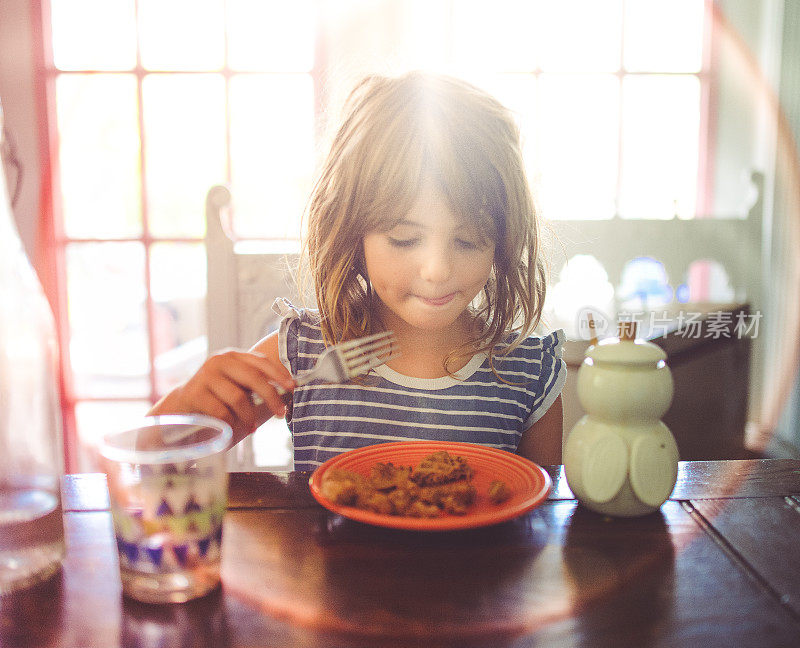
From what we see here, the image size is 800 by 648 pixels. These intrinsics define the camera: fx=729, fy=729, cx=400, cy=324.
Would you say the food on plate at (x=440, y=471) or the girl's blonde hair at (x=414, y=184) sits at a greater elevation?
the girl's blonde hair at (x=414, y=184)

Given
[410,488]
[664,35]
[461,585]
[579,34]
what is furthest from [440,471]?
[664,35]

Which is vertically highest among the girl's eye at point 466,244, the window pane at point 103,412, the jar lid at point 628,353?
the girl's eye at point 466,244

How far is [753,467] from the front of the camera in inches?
31.0

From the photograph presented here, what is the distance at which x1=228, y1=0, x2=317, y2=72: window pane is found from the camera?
8.06ft

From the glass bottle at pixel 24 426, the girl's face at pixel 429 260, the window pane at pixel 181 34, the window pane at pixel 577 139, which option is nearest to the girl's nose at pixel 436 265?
the girl's face at pixel 429 260

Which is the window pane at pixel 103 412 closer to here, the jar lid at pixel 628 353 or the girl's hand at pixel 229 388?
the girl's hand at pixel 229 388

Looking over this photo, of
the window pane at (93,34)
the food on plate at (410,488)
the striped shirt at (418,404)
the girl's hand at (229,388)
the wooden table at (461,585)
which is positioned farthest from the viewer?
the window pane at (93,34)

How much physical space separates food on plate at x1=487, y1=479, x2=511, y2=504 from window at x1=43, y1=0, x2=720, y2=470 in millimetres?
1946

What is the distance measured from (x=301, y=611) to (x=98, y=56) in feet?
8.10

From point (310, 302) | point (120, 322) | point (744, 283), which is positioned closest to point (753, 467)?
point (310, 302)

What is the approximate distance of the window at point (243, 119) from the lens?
8.07 feet

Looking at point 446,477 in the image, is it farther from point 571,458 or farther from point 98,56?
point 98,56

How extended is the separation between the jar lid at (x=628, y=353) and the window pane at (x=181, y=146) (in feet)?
6.85

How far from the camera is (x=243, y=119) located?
8.25 feet
